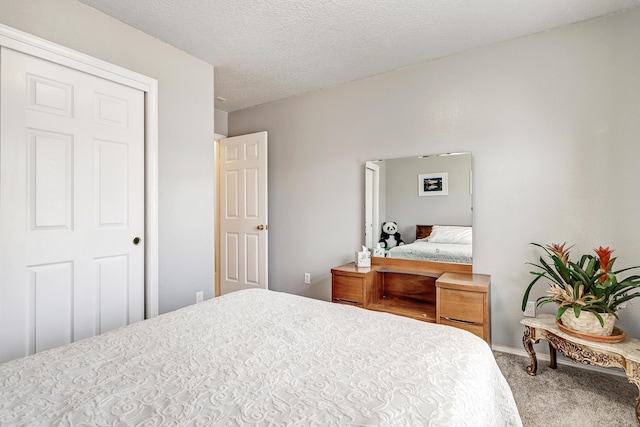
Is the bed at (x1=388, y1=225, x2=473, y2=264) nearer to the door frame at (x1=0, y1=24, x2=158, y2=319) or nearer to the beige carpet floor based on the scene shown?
the beige carpet floor

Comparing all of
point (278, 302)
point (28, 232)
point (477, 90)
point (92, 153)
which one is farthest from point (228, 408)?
point (477, 90)

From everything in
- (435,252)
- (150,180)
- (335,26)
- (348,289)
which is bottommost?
(348,289)

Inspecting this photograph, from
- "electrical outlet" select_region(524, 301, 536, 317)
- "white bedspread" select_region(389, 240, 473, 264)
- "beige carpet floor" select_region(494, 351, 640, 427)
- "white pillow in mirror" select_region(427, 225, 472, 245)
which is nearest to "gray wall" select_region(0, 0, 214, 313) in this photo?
"white bedspread" select_region(389, 240, 473, 264)

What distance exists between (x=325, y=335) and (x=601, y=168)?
2.35m

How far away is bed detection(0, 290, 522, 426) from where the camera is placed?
2.59 ft

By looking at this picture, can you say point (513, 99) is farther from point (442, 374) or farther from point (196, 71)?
point (196, 71)

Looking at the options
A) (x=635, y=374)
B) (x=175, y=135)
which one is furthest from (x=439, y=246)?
(x=175, y=135)

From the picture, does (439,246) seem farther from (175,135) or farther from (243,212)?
(175,135)

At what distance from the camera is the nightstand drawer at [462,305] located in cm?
229

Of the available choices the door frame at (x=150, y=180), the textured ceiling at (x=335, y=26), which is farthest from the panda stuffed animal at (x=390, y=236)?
the door frame at (x=150, y=180)

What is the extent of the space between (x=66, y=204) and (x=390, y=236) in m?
2.61

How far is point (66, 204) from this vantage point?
2031 millimetres

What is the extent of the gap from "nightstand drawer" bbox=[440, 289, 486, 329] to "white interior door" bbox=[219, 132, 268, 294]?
6.83ft

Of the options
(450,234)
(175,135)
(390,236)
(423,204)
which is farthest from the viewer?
(390,236)
